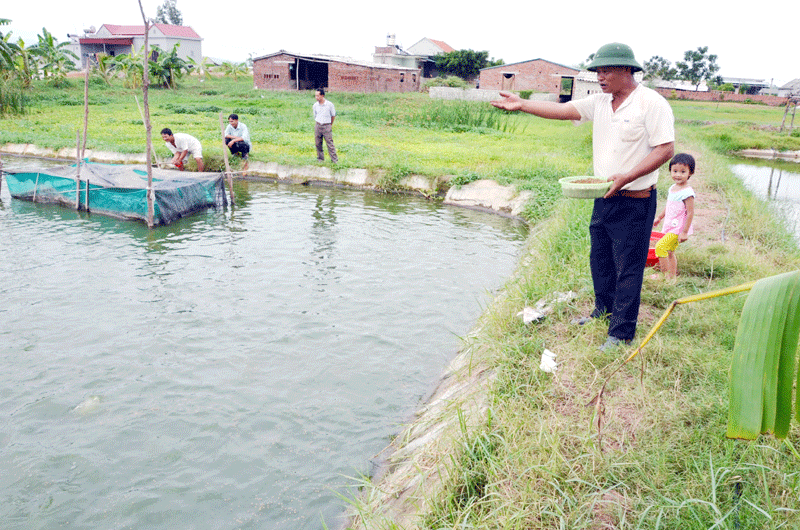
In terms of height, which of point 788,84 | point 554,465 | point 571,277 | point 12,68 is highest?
point 788,84

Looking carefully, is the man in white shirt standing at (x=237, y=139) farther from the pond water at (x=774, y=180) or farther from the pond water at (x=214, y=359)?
the pond water at (x=774, y=180)

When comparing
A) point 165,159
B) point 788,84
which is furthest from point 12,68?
point 788,84

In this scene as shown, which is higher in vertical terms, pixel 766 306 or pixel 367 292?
pixel 766 306

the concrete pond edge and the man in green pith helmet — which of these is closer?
the man in green pith helmet

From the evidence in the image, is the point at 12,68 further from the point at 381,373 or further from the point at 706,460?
the point at 706,460

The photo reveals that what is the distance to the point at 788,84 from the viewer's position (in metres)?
46.7

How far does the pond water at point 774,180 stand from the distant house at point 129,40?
133 feet

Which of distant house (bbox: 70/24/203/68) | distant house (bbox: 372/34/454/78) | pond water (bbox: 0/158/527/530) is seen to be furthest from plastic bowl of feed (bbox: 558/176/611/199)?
distant house (bbox: 70/24/203/68)

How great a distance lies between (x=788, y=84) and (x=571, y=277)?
5519 centimetres

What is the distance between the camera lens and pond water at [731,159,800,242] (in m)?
10.5

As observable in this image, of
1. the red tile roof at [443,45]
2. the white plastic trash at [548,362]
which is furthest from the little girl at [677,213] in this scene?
the red tile roof at [443,45]

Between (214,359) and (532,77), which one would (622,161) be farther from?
(532,77)

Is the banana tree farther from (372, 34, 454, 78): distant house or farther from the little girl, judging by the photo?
the little girl

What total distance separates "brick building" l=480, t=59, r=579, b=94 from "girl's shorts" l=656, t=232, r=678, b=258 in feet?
110
